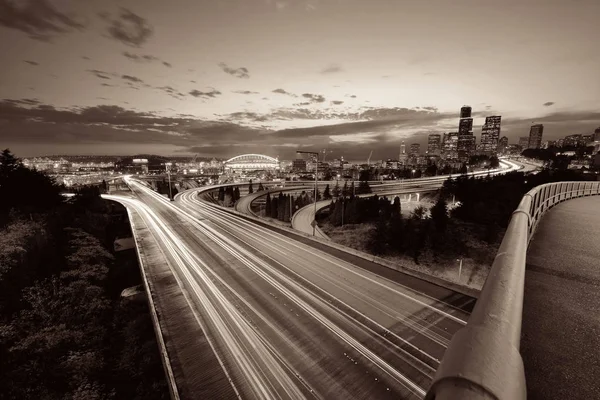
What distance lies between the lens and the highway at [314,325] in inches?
348

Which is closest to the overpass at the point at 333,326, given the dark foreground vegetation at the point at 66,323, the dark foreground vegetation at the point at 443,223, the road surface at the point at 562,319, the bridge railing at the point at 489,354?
the bridge railing at the point at 489,354

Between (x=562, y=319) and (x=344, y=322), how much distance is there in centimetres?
806

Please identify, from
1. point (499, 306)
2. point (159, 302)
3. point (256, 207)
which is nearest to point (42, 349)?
point (159, 302)

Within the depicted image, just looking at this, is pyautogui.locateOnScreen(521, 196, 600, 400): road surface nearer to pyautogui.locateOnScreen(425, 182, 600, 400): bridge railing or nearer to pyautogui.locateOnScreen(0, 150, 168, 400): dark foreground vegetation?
pyautogui.locateOnScreen(425, 182, 600, 400): bridge railing

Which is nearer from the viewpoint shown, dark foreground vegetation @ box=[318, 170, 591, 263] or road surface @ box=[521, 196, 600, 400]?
road surface @ box=[521, 196, 600, 400]

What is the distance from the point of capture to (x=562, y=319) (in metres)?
4.71

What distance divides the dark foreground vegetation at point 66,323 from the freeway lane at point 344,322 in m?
5.56

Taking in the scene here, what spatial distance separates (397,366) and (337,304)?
418cm

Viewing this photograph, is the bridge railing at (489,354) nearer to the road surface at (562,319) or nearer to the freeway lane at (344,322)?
the road surface at (562,319)

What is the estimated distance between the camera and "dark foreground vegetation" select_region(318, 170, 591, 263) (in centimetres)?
3878

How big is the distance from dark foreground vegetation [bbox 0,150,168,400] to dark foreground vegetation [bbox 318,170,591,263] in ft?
107

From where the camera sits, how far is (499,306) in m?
1.99

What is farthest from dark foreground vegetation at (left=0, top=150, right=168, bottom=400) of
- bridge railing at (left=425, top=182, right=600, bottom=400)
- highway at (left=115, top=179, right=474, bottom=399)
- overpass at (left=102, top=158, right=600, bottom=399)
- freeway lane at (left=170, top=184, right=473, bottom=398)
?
bridge railing at (left=425, top=182, right=600, bottom=400)

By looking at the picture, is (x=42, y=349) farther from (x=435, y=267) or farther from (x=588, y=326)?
(x=435, y=267)
